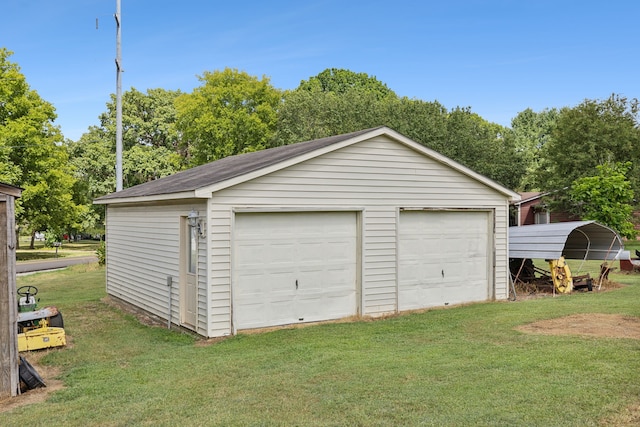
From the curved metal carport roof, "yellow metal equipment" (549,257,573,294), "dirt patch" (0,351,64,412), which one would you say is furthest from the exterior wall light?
"yellow metal equipment" (549,257,573,294)

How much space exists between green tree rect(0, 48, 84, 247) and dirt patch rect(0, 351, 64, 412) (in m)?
26.2

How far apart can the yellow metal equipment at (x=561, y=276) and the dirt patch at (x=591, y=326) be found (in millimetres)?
4354

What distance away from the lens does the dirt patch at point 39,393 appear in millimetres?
6883

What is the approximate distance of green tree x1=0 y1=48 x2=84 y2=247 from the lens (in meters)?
31.9

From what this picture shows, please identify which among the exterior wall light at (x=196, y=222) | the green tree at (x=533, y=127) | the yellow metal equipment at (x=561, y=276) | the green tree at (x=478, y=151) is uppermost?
the green tree at (x=533, y=127)

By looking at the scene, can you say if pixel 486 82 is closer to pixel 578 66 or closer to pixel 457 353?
pixel 578 66

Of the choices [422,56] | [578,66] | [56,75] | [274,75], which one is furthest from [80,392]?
[274,75]

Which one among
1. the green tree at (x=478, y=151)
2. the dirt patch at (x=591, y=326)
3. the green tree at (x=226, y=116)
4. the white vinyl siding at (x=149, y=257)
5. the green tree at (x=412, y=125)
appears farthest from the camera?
the green tree at (x=226, y=116)

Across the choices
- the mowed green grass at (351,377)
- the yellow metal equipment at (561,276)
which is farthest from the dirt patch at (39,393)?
the yellow metal equipment at (561,276)

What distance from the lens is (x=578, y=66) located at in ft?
118

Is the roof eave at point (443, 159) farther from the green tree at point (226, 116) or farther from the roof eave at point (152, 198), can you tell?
the green tree at point (226, 116)

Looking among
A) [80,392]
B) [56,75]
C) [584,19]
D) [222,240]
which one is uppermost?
[584,19]

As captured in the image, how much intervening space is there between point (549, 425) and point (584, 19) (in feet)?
79.4

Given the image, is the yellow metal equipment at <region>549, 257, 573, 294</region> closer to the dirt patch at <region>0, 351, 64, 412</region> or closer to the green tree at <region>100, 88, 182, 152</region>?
the dirt patch at <region>0, 351, 64, 412</region>
